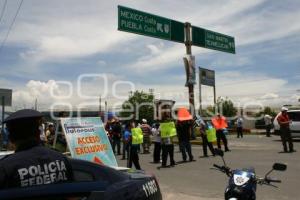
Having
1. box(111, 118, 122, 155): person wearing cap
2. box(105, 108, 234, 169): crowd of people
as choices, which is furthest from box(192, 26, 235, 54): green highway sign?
box(111, 118, 122, 155): person wearing cap

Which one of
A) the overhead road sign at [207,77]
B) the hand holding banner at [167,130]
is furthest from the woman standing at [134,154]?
the overhead road sign at [207,77]

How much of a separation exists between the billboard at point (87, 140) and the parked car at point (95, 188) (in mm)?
4338

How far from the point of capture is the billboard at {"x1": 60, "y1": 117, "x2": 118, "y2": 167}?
9250 mm

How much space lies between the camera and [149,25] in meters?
22.9

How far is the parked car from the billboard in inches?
171

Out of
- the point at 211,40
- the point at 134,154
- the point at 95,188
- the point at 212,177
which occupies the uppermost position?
the point at 211,40

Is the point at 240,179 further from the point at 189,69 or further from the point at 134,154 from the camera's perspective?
the point at 189,69

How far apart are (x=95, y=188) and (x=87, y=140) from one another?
5935mm

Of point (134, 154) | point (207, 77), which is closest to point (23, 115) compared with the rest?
point (134, 154)

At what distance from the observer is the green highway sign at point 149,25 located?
70.8 feet

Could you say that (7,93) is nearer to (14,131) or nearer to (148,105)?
(14,131)

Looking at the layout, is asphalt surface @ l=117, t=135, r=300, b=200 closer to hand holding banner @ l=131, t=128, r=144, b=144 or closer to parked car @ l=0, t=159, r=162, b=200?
hand holding banner @ l=131, t=128, r=144, b=144

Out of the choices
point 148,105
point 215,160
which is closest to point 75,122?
point 215,160

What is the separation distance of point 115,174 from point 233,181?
137cm
